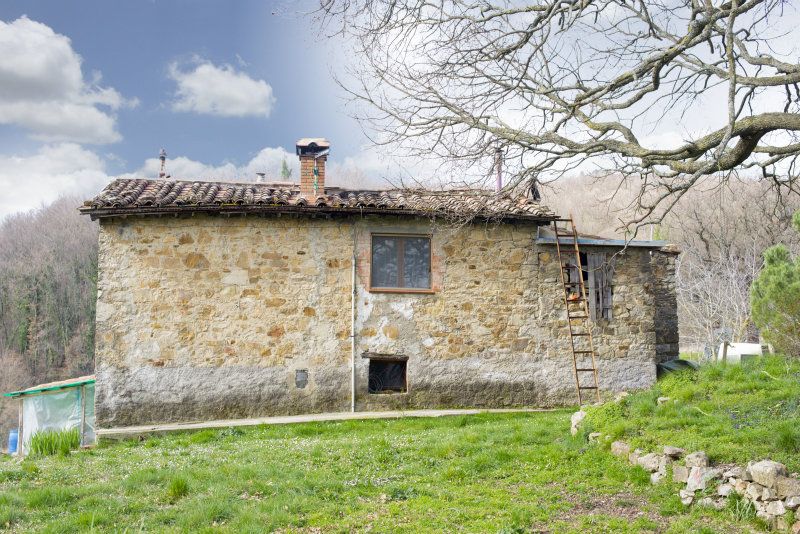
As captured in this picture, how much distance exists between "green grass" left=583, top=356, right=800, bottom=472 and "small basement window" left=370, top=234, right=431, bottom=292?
5085mm

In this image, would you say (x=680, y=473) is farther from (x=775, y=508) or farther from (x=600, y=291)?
(x=600, y=291)

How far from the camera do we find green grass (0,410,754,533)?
589cm

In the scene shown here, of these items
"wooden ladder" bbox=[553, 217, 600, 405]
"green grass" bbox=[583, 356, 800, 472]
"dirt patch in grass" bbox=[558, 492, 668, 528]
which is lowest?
"dirt patch in grass" bbox=[558, 492, 668, 528]

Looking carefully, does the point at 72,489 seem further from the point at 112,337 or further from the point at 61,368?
the point at 61,368

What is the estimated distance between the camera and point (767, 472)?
570cm

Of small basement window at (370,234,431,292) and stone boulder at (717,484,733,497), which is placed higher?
small basement window at (370,234,431,292)

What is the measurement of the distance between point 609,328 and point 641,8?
756 cm

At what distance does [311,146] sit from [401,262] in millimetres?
3188

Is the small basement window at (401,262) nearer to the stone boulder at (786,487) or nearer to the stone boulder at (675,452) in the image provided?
the stone boulder at (675,452)

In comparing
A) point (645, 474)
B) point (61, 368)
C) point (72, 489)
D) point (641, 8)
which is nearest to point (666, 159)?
point (641, 8)

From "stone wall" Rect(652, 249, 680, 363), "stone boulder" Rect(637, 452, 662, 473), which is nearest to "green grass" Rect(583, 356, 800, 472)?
"stone boulder" Rect(637, 452, 662, 473)

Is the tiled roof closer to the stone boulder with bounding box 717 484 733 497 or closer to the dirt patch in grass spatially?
the dirt patch in grass

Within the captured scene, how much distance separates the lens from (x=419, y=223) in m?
13.4

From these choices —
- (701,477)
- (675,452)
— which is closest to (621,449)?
(675,452)
